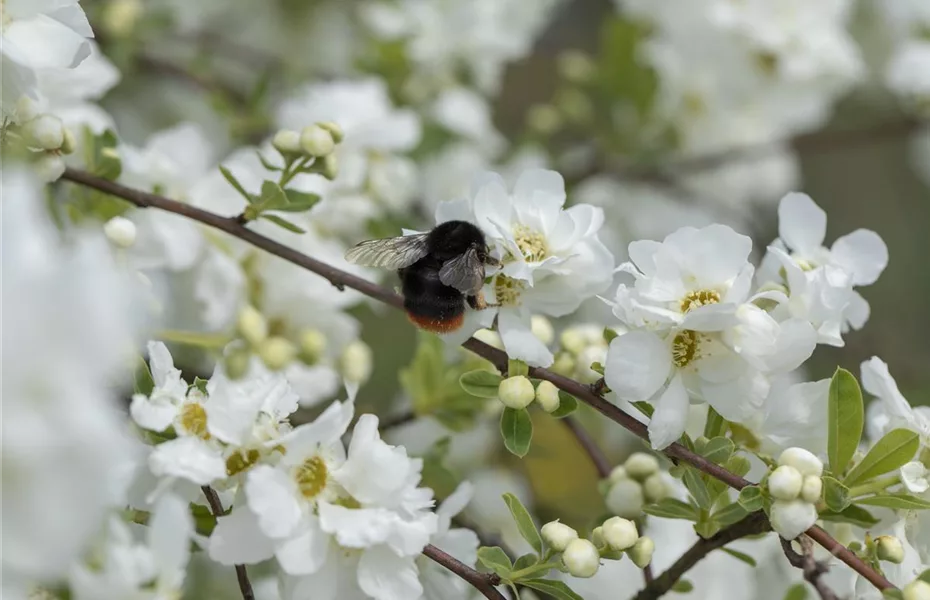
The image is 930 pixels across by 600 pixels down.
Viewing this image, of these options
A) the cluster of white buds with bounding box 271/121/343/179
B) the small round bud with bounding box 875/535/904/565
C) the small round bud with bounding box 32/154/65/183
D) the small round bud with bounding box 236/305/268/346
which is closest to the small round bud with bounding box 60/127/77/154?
the small round bud with bounding box 32/154/65/183

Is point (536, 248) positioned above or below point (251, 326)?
above

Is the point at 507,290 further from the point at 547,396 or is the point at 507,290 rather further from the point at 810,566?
the point at 810,566

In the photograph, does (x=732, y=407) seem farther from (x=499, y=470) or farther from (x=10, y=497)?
(x=499, y=470)

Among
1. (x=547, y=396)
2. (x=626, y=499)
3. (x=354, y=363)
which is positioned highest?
(x=547, y=396)

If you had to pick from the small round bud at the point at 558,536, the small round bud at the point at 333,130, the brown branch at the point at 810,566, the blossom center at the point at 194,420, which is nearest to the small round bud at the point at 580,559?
the small round bud at the point at 558,536

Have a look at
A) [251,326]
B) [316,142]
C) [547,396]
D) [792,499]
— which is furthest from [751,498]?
[251,326]

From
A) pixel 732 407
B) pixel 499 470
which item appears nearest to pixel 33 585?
pixel 732 407

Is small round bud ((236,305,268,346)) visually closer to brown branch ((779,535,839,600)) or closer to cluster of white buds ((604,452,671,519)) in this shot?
cluster of white buds ((604,452,671,519))
